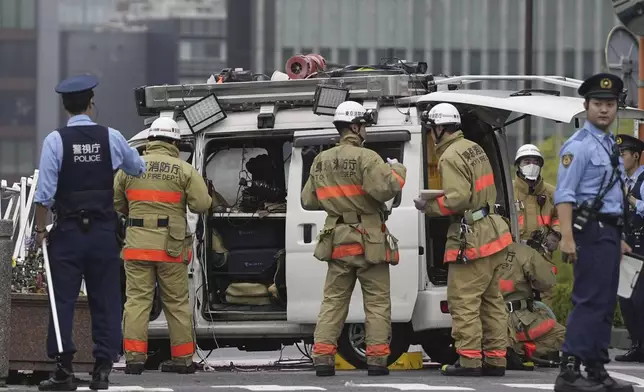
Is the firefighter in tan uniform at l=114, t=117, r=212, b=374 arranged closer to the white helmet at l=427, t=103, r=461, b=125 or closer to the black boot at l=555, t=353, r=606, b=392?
the white helmet at l=427, t=103, r=461, b=125

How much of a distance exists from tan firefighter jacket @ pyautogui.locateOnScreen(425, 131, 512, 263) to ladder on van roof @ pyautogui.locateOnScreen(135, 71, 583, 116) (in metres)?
0.88

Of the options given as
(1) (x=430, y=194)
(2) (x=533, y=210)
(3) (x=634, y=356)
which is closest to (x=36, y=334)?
(1) (x=430, y=194)

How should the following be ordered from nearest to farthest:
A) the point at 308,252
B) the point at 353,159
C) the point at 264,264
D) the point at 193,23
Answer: the point at 353,159, the point at 308,252, the point at 264,264, the point at 193,23

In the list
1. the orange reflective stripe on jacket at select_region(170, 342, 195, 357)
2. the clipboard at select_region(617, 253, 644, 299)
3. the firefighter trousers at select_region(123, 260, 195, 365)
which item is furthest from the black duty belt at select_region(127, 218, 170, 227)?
the clipboard at select_region(617, 253, 644, 299)

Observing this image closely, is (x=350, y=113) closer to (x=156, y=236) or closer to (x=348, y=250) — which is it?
(x=348, y=250)

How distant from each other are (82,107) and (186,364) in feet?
8.56

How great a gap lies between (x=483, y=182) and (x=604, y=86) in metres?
2.15

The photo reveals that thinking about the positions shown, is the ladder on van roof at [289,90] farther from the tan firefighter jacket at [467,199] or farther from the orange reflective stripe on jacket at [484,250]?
the orange reflective stripe on jacket at [484,250]

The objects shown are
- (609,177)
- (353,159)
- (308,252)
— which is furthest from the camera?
(308,252)

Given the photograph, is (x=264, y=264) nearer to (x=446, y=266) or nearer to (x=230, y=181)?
(x=230, y=181)

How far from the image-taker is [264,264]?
12.4 metres

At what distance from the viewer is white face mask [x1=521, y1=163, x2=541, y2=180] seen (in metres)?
13.2

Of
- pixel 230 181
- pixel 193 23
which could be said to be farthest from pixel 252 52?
pixel 230 181

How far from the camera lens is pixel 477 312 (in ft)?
35.9
